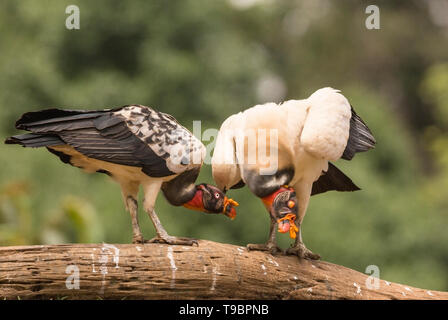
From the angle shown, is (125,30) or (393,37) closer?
(125,30)

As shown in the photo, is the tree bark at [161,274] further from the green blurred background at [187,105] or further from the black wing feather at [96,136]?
the green blurred background at [187,105]

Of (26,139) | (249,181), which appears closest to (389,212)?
(249,181)

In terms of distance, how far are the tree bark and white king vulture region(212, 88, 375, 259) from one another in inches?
10.6

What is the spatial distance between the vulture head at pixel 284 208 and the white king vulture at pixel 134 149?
0.38 m

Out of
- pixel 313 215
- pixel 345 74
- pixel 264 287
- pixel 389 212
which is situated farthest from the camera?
pixel 345 74

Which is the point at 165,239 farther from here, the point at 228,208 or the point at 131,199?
the point at 228,208

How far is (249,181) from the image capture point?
6.11 m

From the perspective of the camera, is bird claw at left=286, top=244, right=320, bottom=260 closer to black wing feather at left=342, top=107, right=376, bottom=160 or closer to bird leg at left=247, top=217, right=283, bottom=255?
bird leg at left=247, top=217, right=283, bottom=255

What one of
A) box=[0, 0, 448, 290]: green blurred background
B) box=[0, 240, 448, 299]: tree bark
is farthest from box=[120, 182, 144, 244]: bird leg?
box=[0, 0, 448, 290]: green blurred background

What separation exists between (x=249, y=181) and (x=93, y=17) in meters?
11.7

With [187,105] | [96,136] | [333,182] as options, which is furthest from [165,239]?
[187,105]

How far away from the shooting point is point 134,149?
582 cm

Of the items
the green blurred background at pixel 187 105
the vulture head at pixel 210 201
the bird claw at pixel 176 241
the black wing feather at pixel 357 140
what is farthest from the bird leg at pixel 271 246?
the green blurred background at pixel 187 105
